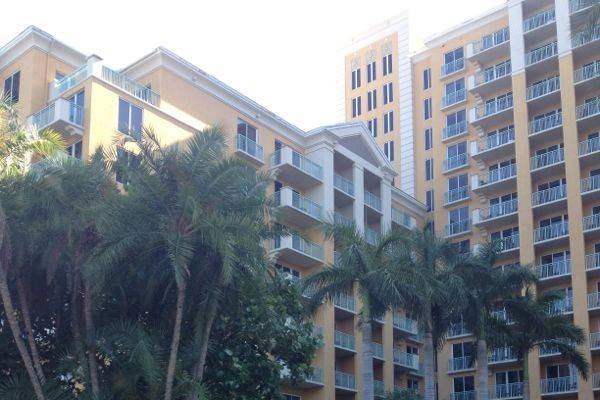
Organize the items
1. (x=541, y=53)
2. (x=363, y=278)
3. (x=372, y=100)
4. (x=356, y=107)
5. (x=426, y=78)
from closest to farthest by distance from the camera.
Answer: (x=363, y=278) < (x=541, y=53) < (x=426, y=78) < (x=372, y=100) < (x=356, y=107)

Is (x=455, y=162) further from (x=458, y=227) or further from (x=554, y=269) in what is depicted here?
(x=554, y=269)

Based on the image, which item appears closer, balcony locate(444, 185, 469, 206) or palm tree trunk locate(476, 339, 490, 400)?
palm tree trunk locate(476, 339, 490, 400)

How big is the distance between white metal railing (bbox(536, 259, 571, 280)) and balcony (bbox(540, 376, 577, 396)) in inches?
275

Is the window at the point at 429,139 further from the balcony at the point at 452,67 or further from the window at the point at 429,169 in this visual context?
the balcony at the point at 452,67

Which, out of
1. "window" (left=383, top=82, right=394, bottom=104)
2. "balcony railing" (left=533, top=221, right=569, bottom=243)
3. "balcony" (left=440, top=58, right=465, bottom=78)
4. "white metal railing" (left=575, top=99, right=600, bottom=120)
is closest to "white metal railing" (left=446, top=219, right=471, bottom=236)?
"balcony railing" (left=533, top=221, right=569, bottom=243)

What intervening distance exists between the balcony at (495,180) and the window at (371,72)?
53.7 ft

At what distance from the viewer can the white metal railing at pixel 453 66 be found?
77.9 meters

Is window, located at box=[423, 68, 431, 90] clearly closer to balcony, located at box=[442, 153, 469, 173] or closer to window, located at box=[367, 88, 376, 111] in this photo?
window, located at box=[367, 88, 376, 111]

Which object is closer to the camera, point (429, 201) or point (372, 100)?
point (429, 201)

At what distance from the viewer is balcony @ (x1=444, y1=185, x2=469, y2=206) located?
75000 millimetres

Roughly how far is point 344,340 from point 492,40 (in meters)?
27.8

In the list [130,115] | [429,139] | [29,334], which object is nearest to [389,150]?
[429,139]

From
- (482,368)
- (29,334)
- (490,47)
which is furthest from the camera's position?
(490,47)

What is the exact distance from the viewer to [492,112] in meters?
73.6
